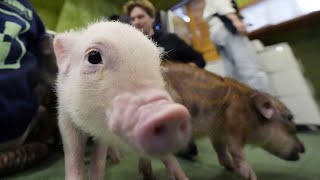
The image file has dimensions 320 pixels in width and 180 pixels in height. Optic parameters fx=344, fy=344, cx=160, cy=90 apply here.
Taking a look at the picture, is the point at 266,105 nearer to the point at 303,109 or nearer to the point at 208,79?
the point at 208,79

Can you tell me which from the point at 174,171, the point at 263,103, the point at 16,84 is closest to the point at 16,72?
the point at 16,84

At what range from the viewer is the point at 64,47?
0.71m

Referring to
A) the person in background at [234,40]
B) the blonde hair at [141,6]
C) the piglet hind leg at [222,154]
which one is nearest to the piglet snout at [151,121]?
the piglet hind leg at [222,154]

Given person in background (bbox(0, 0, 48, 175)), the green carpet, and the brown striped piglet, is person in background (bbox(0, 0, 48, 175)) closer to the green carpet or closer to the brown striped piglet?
the green carpet

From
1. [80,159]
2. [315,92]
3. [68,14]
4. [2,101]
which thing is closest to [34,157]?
[2,101]

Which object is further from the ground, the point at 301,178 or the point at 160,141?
the point at 160,141

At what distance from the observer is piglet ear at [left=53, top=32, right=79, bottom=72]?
702mm

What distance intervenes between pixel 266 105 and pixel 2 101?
886mm

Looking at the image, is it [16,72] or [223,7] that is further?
[223,7]

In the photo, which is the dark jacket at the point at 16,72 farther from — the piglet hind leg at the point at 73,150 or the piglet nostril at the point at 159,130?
the piglet nostril at the point at 159,130

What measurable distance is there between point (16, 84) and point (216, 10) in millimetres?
1400

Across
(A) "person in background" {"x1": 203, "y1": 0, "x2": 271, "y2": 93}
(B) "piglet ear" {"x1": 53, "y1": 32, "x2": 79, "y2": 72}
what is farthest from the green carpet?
(A) "person in background" {"x1": 203, "y1": 0, "x2": 271, "y2": 93}

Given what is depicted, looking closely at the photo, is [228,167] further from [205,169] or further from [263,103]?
[263,103]

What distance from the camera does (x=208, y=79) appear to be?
121 cm
